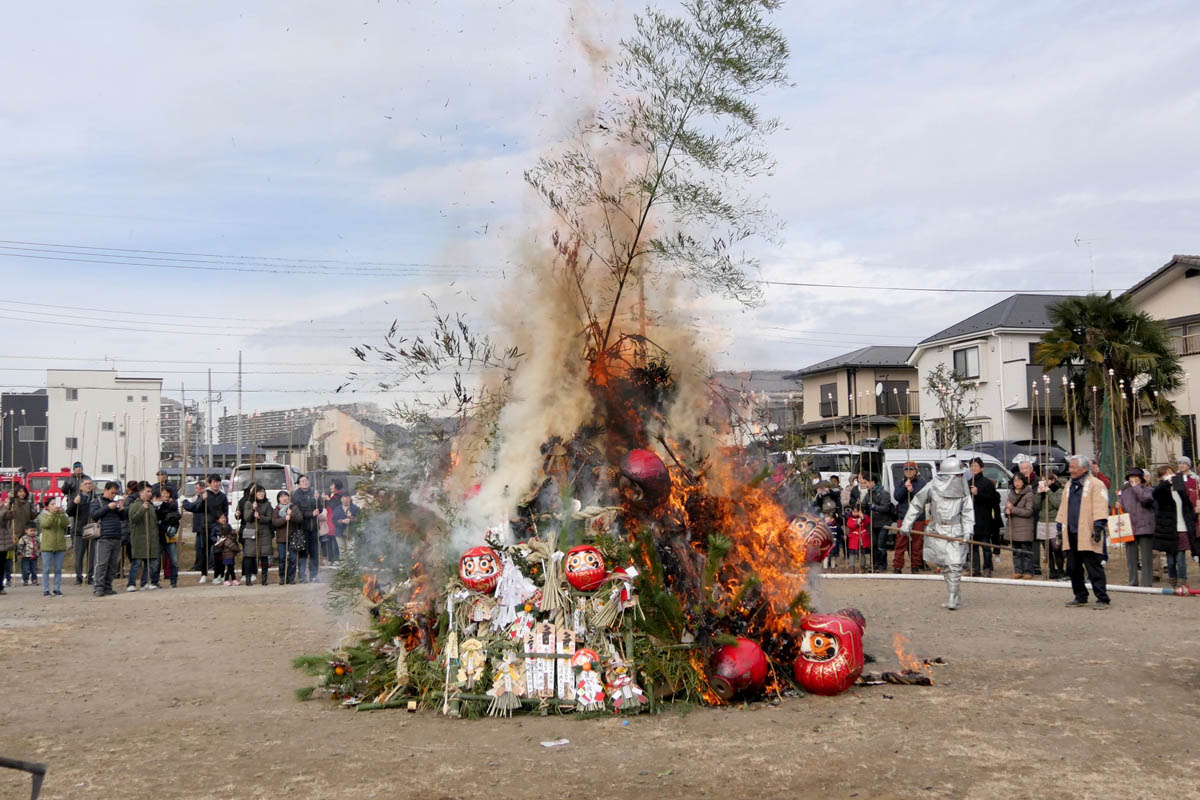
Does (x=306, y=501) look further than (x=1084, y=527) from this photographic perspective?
Yes

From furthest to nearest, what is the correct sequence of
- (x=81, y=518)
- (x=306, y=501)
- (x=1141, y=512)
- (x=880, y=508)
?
1. (x=81, y=518)
2. (x=880, y=508)
3. (x=306, y=501)
4. (x=1141, y=512)

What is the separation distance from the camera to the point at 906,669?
9.52 metres

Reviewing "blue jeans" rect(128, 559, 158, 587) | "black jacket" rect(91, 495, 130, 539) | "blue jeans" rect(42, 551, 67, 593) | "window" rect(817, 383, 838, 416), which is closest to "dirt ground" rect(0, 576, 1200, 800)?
"black jacket" rect(91, 495, 130, 539)

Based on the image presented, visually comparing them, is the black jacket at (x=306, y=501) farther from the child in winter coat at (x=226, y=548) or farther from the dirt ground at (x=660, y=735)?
the dirt ground at (x=660, y=735)

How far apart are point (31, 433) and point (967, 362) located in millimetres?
61881

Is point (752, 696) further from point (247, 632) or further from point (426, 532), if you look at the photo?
point (247, 632)

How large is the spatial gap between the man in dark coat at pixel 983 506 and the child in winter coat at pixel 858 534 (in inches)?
88.4

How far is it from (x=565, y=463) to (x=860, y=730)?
3.55 metres

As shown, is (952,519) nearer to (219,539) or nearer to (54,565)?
(219,539)

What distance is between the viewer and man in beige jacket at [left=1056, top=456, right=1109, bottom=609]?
13.4 meters

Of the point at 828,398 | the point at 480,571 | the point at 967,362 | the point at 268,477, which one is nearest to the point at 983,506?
the point at 480,571

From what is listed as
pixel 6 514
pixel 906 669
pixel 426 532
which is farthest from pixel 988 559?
pixel 6 514

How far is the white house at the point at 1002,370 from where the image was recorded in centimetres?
4012

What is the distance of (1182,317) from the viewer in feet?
110
